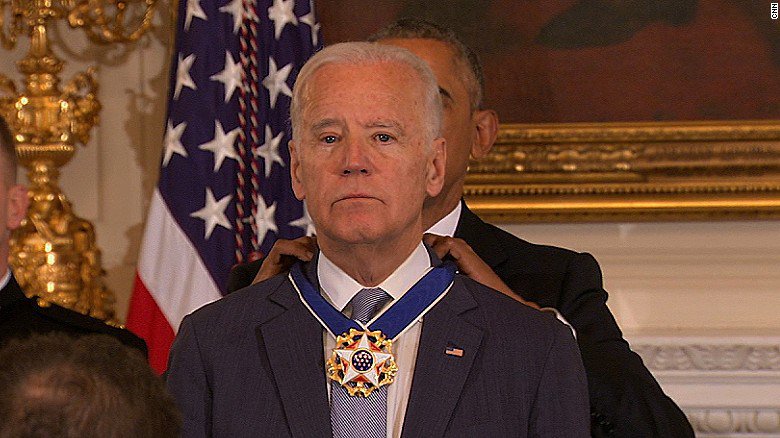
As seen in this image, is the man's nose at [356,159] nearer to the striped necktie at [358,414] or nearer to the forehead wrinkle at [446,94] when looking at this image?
the striped necktie at [358,414]

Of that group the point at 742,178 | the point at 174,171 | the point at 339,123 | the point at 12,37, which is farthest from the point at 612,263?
the point at 339,123

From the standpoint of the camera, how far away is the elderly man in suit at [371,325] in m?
2.11

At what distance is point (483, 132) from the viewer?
305 centimetres

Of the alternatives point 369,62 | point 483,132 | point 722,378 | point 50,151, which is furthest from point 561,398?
point 50,151

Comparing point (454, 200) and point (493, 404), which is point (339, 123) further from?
point (454, 200)

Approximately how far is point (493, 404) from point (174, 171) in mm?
2456

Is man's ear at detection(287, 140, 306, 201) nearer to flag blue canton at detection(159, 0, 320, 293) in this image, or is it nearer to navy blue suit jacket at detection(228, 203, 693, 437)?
navy blue suit jacket at detection(228, 203, 693, 437)

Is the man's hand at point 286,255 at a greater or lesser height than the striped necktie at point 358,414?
greater

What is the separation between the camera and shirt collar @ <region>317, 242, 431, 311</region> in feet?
7.43

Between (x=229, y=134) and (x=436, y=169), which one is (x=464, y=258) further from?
(x=229, y=134)

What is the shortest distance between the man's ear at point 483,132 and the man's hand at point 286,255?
56 cm

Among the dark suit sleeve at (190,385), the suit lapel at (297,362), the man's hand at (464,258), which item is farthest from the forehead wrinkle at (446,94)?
the dark suit sleeve at (190,385)

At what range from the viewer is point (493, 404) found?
6.94ft

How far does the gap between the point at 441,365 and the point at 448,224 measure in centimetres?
97
